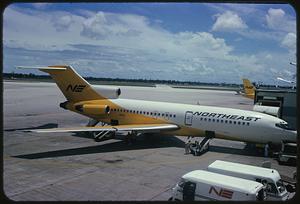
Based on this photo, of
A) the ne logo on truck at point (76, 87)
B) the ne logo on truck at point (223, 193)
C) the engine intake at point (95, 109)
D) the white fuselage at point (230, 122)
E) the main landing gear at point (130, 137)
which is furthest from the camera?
the ne logo on truck at point (76, 87)

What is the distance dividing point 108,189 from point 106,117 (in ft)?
41.2

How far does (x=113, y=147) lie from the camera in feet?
72.0

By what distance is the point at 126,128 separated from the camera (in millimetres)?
22344

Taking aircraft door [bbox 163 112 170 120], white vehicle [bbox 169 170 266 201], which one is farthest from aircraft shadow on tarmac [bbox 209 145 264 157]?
white vehicle [bbox 169 170 266 201]

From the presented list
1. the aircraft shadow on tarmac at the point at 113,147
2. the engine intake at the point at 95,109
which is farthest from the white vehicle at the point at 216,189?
the engine intake at the point at 95,109

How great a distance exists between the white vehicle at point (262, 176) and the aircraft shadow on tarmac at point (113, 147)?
9.64 metres

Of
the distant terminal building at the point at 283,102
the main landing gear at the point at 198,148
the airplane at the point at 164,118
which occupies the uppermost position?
the distant terminal building at the point at 283,102

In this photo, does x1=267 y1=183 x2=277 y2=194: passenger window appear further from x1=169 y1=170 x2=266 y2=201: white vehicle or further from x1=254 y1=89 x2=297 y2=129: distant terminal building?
x1=254 y1=89 x2=297 y2=129: distant terminal building

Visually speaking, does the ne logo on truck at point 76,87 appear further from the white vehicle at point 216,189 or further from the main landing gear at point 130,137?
the white vehicle at point 216,189

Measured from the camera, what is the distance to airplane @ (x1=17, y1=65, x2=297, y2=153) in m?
20.2

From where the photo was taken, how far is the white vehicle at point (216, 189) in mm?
10195

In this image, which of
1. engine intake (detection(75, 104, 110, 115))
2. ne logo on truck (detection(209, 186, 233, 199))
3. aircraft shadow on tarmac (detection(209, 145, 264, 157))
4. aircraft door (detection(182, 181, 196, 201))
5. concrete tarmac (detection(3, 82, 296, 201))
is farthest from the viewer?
engine intake (detection(75, 104, 110, 115))

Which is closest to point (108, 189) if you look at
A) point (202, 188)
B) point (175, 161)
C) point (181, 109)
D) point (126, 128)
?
point (202, 188)

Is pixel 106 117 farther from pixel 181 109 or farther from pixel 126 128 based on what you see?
pixel 181 109
